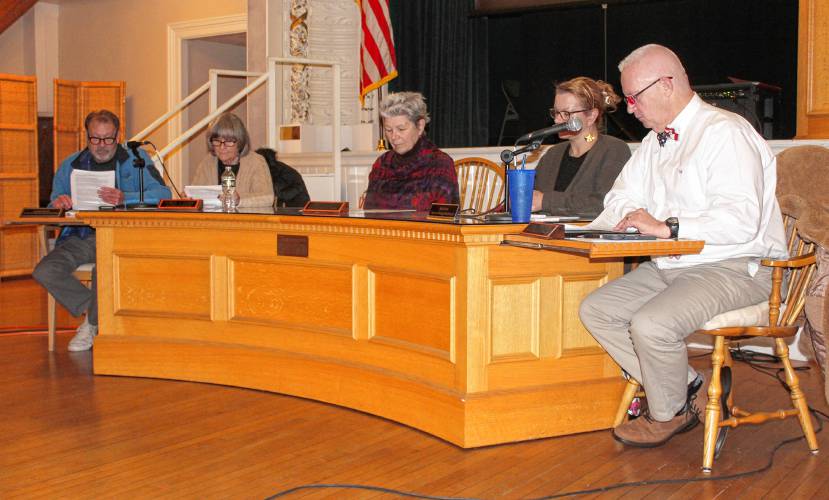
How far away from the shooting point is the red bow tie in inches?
112

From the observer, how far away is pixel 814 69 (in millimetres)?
4266

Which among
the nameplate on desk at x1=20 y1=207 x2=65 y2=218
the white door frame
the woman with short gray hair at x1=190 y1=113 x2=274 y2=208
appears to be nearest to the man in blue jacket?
the nameplate on desk at x1=20 y1=207 x2=65 y2=218

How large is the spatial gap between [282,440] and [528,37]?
5259 mm

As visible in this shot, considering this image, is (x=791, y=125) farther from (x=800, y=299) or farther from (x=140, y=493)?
(x=140, y=493)

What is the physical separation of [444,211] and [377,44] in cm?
368

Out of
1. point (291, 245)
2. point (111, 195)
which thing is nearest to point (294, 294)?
point (291, 245)

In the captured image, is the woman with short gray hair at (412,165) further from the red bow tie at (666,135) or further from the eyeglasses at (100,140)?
the eyeglasses at (100,140)

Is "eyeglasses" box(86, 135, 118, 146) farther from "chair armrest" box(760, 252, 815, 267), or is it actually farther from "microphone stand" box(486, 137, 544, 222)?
"chair armrest" box(760, 252, 815, 267)

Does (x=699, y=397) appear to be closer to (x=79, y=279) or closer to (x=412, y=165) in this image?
(x=412, y=165)

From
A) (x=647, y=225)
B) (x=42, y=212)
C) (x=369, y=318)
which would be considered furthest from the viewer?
(x=42, y=212)

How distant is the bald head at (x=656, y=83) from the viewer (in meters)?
2.77

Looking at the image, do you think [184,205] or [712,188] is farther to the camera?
[184,205]

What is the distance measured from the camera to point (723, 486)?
252cm

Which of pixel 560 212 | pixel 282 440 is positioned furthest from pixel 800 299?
pixel 282 440
